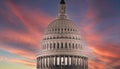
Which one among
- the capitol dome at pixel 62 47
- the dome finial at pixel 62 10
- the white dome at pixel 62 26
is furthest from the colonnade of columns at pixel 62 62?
the dome finial at pixel 62 10

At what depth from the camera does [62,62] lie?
6373 inches

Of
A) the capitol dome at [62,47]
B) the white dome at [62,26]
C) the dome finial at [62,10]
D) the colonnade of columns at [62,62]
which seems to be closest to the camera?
the colonnade of columns at [62,62]

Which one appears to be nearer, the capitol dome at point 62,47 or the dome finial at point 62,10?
the capitol dome at point 62,47

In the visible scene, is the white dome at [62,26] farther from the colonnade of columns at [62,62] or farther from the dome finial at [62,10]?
the colonnade of columns at [62,62]

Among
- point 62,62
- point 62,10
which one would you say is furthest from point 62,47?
point 62,10

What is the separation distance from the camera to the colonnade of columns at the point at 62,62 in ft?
535

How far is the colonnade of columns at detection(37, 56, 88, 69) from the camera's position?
163m

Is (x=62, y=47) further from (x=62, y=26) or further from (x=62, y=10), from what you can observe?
(x=62, y=10)

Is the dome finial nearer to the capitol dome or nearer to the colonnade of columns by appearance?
the capitol dome

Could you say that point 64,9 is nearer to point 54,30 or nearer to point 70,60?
point 54,30

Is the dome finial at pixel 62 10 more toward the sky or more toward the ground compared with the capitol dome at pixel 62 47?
more toward the sky

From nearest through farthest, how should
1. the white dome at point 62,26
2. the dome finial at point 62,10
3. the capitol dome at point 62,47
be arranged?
the capitol dome at point 62,47, the white dome at point 62,26, the dome finial at point 62,10

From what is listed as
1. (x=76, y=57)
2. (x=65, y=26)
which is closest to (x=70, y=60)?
(x=76, y=57)

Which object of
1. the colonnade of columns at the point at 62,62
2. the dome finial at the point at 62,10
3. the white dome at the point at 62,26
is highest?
the dome finial at the point at 62,10
